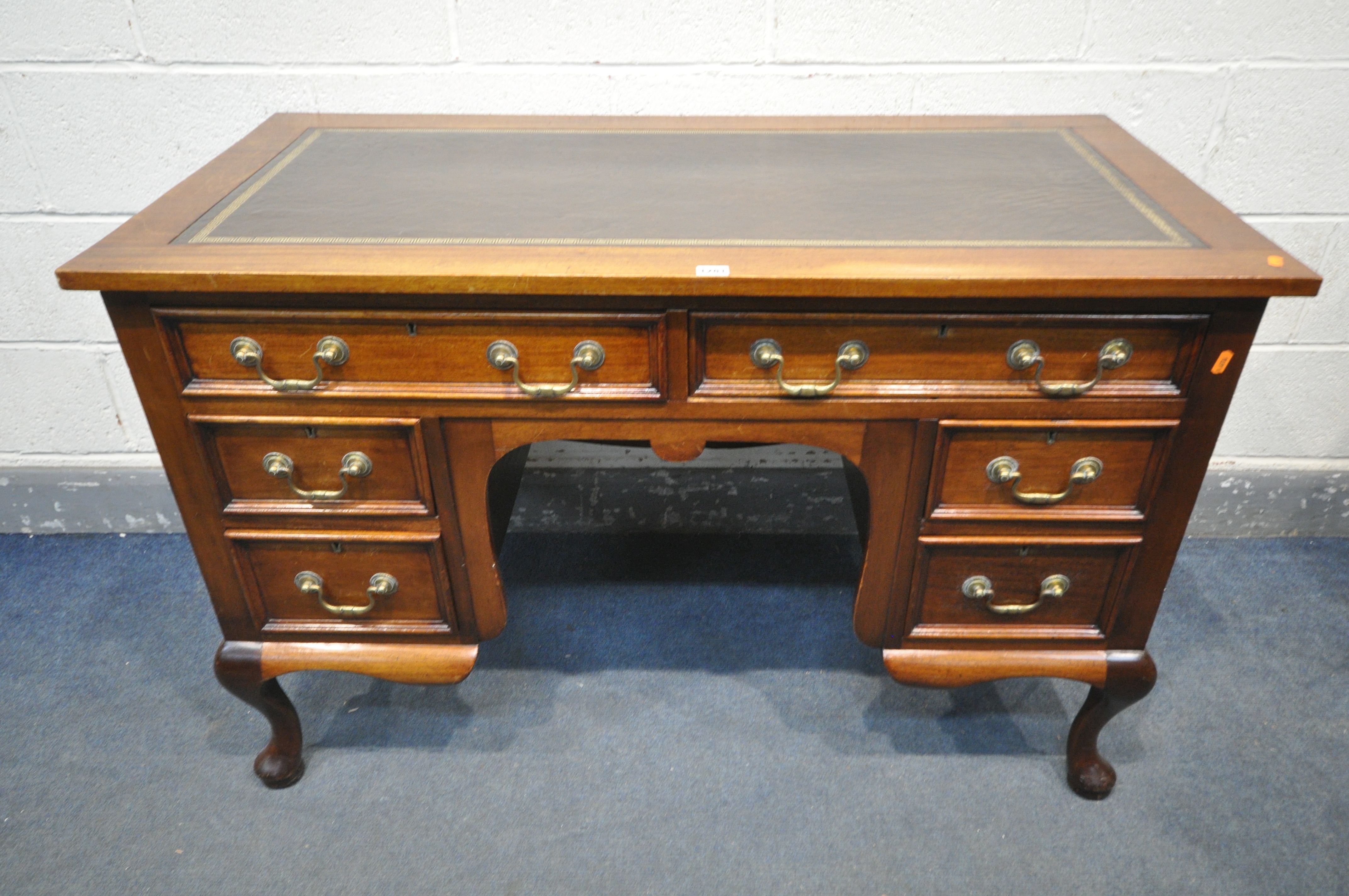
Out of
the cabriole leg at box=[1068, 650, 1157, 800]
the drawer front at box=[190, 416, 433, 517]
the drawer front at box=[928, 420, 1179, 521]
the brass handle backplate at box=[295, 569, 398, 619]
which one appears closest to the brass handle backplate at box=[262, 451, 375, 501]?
the drawer front at box=[190, 416, 433, 517]

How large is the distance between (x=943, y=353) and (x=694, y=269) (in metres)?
0.30

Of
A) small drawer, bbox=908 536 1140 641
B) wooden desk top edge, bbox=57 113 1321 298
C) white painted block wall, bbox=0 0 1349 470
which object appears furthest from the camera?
white painted block wall, bbox=0 0 1349 470

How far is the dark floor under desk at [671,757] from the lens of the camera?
52.4 inches

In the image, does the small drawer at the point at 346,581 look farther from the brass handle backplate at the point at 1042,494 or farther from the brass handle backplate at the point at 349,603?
the brass handle backplate at the point at 1042,494

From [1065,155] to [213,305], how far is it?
1118 mm

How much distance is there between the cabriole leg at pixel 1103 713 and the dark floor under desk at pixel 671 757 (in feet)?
0.11

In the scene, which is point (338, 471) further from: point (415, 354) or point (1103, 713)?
point (1103, 713)

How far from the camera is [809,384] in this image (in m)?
1.07

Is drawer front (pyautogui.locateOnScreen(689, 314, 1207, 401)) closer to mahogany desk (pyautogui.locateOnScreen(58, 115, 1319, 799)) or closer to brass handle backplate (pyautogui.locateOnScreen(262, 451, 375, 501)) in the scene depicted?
mahogany desk (pyautogui.locateOnScreen(58, 115, 1319, 799))

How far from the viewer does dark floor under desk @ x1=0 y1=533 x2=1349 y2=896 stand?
52.4 inches

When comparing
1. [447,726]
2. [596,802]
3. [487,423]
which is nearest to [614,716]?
[596,802]

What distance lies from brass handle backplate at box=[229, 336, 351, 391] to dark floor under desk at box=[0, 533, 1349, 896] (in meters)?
0.71

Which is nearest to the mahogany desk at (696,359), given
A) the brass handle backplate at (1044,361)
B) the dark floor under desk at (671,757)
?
the brass handle backplate at (1044,361)

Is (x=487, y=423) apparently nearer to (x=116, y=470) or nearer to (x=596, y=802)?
(x=596, y=802)
